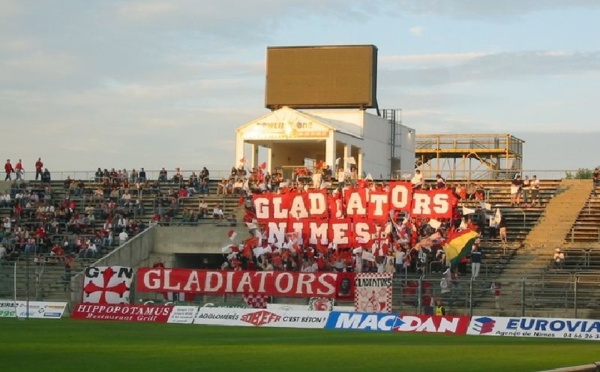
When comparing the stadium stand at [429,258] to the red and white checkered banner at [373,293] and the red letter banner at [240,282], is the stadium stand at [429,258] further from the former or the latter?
the red letter banner at [240,282]

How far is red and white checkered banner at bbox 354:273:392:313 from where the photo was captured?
48.2 m

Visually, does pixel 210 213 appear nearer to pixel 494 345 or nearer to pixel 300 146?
pixel 300 146

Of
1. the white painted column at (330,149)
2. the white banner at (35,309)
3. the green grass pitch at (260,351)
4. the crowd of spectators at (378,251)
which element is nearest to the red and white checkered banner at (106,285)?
the white banner at (35,309)

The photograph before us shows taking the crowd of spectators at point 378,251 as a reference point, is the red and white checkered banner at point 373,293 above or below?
below

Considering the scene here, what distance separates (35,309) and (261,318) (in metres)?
9.81

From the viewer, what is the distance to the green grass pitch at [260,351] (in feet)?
77.8

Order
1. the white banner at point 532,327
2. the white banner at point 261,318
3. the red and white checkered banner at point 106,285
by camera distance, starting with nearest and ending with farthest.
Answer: the white banner at point 532,327
the white banner at point 261,318
the red and white checkered banner at point 106,285

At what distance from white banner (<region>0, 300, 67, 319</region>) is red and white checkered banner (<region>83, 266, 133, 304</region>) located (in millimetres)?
2123

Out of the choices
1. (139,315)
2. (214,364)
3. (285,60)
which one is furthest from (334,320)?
(285,60)

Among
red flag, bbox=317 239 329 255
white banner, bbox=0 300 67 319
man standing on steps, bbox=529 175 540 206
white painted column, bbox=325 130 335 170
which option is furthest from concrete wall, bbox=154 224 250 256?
man standing on steps, bbox=529 175 540 206

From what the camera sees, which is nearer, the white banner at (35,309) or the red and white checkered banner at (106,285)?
the white banner at (35,309)

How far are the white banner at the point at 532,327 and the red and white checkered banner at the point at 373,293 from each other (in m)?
6.70

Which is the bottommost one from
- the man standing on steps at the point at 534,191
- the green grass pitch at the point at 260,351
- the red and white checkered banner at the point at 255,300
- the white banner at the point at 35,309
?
the white banner at the point at 35,309

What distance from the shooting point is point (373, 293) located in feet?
161
